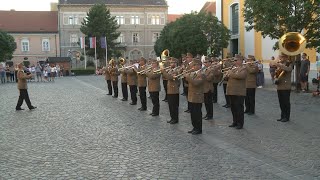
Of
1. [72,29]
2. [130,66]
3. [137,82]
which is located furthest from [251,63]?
[72,29]

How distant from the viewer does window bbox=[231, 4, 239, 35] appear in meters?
36.2

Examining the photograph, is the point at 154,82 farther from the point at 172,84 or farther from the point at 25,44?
the point at 25,44

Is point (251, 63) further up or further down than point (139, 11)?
further down

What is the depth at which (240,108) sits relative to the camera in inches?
424

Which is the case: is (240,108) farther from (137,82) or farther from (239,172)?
(137,82)

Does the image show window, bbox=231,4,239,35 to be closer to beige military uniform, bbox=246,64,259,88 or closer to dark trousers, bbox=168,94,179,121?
beige military uniform, bbox=246,64,259,88

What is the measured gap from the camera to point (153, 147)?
338 inches

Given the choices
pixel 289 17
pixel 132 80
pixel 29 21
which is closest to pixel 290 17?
pixel 289 17

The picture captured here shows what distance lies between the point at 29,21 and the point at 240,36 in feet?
168

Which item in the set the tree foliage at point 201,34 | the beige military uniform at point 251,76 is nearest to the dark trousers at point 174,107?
the beige military uniform at point 251,76

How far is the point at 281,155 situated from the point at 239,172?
56.1 inches

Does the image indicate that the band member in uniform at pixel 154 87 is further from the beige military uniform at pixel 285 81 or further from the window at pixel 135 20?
the window at pixel 135 20

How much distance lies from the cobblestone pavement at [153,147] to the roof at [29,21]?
6468 centimetres

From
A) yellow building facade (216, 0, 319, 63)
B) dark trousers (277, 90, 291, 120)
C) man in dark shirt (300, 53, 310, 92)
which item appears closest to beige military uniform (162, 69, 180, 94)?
dark trousers (277, 90, 291, 120)
